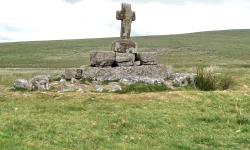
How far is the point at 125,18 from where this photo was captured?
92.0ft

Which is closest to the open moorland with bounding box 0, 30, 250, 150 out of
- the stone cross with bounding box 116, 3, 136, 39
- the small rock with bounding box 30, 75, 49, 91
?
the small rock with bounding box 30, 75, 49, 91

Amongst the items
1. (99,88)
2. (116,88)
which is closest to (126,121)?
(116,88)

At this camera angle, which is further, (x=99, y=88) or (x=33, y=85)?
(x=33, y=85)

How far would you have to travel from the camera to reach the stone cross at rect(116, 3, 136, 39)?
1104 inches

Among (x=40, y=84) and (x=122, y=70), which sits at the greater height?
(x=122, y=70)

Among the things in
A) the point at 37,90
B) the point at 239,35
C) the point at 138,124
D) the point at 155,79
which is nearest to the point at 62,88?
the point at 37,90

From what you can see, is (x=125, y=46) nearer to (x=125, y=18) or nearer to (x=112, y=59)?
(x=112, y=59)

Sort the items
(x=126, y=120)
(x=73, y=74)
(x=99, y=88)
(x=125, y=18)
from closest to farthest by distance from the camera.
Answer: (x=126, y=120) < (x=99, y=88) < (x=73, y=74) < (x=125, y=18)

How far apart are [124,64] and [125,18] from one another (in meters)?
2.38

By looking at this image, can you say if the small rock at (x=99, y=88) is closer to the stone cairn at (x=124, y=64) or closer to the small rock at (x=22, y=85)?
the stone cairn at (x=124, y=64)

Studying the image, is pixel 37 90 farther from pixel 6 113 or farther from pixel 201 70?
pixel 201 70

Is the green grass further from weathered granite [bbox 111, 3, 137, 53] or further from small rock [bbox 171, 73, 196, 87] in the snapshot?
weathered granite [bbox 111, 3, 137, 53]

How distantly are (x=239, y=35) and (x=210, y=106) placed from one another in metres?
112

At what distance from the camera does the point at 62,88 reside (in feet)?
79.6
